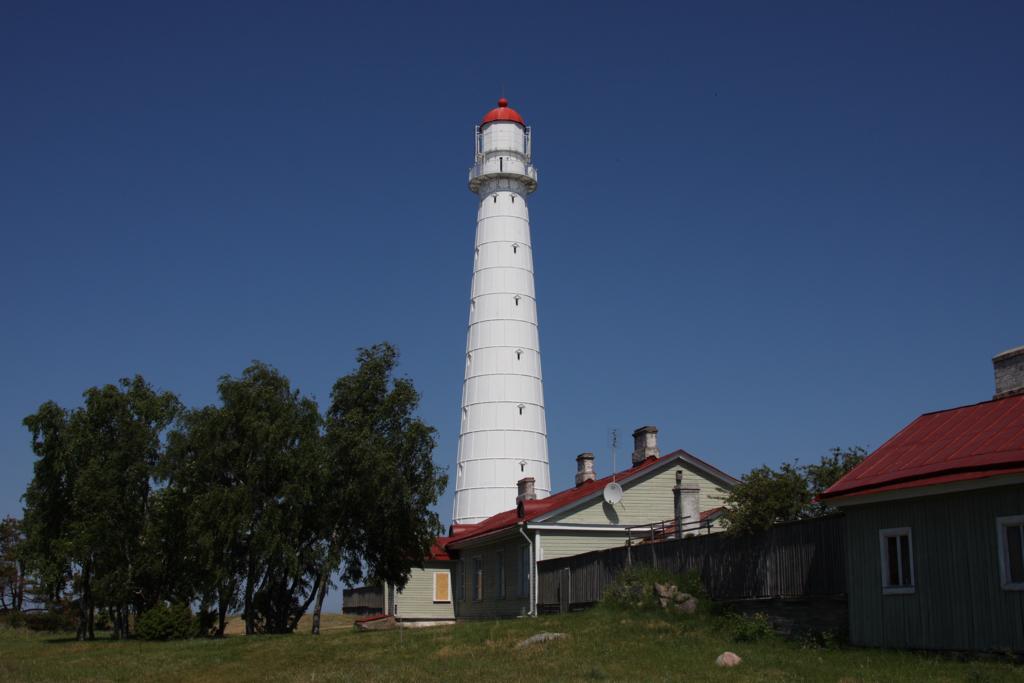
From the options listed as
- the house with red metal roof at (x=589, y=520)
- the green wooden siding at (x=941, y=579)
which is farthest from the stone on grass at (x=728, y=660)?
the house with red metal roof at (x=589, y=520)

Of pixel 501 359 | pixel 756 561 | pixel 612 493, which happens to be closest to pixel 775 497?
pixel 756 561

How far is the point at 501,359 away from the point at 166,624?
2025cm

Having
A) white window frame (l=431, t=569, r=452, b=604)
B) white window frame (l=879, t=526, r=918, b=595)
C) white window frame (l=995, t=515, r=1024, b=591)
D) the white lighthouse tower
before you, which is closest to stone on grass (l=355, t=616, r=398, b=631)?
white window frame (l=431, t=569, r=452, b=604)

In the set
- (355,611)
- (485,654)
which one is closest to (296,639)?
(485,654)

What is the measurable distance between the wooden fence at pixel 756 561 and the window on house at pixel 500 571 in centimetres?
759

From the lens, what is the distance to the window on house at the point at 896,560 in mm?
18688

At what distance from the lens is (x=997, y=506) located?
1717cm

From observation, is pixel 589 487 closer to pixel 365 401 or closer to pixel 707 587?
pixel 365 401

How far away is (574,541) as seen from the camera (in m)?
33.4

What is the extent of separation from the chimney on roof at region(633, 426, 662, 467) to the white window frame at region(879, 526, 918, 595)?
52.7 ft

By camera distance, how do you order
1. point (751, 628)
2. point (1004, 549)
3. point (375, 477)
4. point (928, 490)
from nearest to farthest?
point (1004, 549) → point (928, 490) → point (751, 628) → point (375, 477)

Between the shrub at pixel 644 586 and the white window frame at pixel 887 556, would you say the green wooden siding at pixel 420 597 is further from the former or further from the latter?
the white window frame at pixel 887 556

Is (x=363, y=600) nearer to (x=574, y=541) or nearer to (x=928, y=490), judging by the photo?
(x=574, y=541)

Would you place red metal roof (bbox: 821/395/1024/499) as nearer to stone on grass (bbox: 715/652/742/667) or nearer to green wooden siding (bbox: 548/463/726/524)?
stone on grass (bbox: 715/652/742/667)
